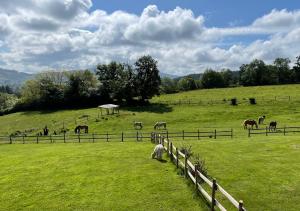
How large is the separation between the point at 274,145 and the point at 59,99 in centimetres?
6473

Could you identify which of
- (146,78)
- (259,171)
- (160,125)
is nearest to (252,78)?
(146,78)

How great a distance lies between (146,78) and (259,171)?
58.4m

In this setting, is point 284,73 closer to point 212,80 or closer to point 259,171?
point 212,80

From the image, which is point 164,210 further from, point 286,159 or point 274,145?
point 274,145

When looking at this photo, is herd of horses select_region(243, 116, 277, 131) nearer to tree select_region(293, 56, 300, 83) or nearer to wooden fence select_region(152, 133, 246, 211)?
wooden fence select_region(152, 133, 246, 211)

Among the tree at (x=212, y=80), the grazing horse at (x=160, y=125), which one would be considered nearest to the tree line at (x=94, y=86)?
the grazing horse at (x=160, y=125)

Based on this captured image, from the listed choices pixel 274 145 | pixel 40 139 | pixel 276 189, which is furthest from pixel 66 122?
pixel 276 189

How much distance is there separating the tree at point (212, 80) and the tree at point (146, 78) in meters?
52.9

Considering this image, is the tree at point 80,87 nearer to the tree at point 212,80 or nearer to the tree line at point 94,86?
the tree line at point 94,86

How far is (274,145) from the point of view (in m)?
30.2

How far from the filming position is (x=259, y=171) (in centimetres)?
2041

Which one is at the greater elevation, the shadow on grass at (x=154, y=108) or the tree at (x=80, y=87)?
the tree at (x=80, y=87)

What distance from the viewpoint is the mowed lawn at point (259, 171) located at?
15781 millimetres

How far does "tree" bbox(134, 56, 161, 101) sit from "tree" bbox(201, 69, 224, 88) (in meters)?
52.9
